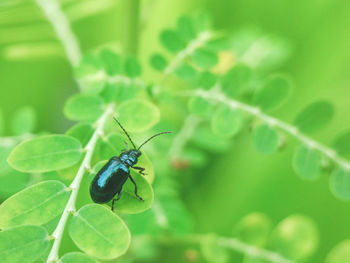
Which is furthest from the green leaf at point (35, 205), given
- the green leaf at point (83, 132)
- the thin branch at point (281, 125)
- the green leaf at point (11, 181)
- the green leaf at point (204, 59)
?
the green leaf at point (204, 59)

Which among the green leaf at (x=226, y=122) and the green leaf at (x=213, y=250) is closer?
the green leaf at (x=226, y=122)

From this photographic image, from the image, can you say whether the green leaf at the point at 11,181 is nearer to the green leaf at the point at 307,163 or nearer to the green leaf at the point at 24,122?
the green leaf at the point at 24,122

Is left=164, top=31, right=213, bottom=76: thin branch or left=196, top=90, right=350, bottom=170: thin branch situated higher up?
left=164, top=31, right=213, bottom=76: thin branch

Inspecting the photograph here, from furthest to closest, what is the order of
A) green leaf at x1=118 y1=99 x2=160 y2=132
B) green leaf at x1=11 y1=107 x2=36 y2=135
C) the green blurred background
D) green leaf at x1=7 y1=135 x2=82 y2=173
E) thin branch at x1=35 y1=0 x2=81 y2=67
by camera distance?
the green blurred background → thin branch at x1=35 y1=0 x2=81 y2=67 → green leaf at x1=11 y1=107 x2=36 y2=135 → green leaf at x1=118 y1=99 x2=160 y2=132 → green leaf at x1=7 y1=135 x2=82 y2=173

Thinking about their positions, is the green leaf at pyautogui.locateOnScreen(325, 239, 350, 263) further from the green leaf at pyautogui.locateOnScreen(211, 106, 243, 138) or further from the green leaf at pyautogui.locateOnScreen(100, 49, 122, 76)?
the green leaf at pyautogui.locateOnScreen(100, 49, 122, 76)

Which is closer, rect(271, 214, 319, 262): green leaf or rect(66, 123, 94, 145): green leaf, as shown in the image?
rect(66, 123, 94, 145): green leaf

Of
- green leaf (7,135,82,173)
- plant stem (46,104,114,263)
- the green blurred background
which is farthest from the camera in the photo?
the green blurred background

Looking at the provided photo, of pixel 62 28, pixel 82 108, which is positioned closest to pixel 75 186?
pixel 82 108

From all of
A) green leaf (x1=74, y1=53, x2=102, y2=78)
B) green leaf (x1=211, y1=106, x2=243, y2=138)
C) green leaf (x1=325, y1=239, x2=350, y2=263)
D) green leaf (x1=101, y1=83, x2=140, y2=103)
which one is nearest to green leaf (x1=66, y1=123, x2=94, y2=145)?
green leaf (x1=101, y1=83, x2=140, y2=103)
